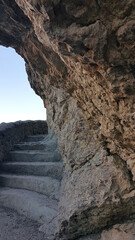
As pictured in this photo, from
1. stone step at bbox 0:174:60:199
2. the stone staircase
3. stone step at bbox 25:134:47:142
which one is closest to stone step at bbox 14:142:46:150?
the stone staircase

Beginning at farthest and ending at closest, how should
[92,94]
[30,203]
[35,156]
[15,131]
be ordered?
[15,131] → [35,156] → [30,203] → [92,94]

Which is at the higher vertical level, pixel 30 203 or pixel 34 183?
pixel 34 183

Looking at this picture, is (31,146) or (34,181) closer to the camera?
(34,181)

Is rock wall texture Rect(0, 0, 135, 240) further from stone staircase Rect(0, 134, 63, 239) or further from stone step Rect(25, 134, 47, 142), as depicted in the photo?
stone step Rect(25, 134, 47, 142)

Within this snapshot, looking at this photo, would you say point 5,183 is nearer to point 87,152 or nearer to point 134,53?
point 87,152

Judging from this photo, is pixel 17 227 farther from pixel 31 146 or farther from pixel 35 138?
pixel 35 138

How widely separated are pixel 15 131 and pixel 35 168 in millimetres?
2428

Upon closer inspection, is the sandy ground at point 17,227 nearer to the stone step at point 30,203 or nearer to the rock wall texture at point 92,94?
the stone step at point 30,203

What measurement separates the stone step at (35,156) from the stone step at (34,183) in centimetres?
57

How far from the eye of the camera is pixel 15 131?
7129 millimetres

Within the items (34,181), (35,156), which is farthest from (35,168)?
(35,156)

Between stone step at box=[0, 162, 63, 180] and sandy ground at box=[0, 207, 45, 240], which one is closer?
sandy ground at box=[0, 207, 45, 240]

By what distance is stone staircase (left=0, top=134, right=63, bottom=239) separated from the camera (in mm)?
3865

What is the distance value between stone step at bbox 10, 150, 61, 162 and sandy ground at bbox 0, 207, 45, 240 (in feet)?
4.54
